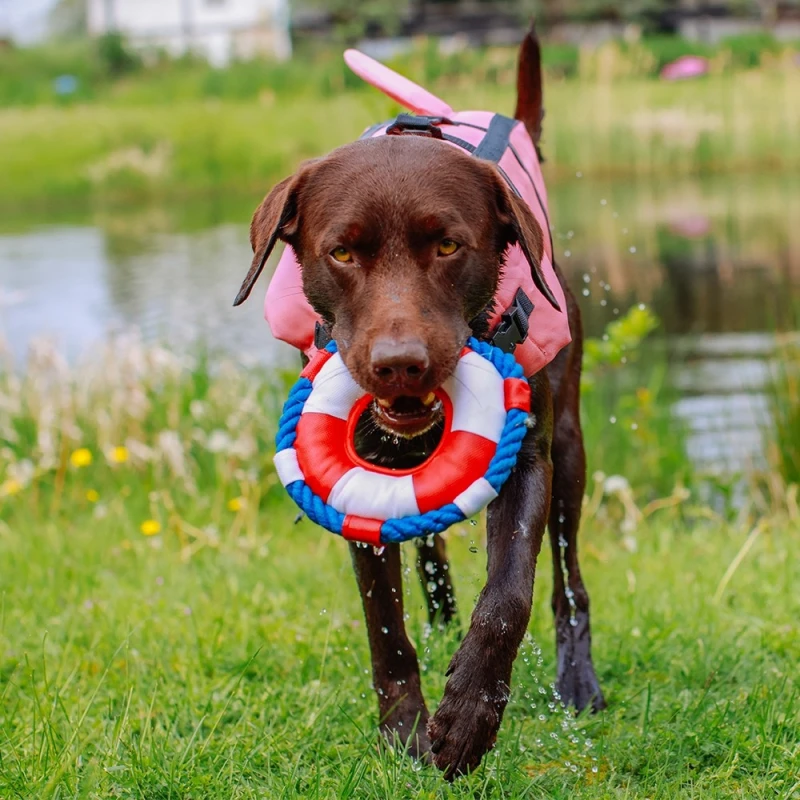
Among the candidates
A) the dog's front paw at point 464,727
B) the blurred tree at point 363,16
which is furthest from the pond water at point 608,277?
the blurred tree at point 363,16

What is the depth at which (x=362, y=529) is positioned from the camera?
2.71 m

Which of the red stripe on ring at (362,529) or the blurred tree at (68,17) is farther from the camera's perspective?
the blurred tree at (68,17)

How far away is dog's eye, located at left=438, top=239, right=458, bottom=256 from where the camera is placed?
2.82 m

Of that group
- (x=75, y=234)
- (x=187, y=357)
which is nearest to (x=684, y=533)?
(x=187, y=357)

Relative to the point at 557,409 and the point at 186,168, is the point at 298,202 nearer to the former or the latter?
the point at 557,409

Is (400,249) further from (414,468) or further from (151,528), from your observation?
(151,528)

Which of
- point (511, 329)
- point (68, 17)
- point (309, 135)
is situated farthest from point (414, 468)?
point (68, 17)

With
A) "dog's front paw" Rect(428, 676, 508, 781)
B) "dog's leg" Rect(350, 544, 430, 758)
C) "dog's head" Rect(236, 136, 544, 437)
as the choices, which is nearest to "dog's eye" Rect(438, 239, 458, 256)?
"dog's head" Rect(236, 136, 544, 437)

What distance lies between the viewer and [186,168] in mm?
21016

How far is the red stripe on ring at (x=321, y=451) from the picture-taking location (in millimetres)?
2785

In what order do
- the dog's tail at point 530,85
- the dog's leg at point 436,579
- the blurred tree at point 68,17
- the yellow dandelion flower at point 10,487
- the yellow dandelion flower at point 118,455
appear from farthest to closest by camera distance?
the blurred tree at point 68,17 → the yellow dandelion flower at point 118,455 → the yellow dandelion flower at point 10,487 → the dog's tail at point 530,85 → the dog's leg at point 436,579

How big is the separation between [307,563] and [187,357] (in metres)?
3.82

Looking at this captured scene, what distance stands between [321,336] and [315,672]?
1.02m

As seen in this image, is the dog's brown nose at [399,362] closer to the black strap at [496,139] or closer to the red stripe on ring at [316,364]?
the red stripe on ring at [316,364]
